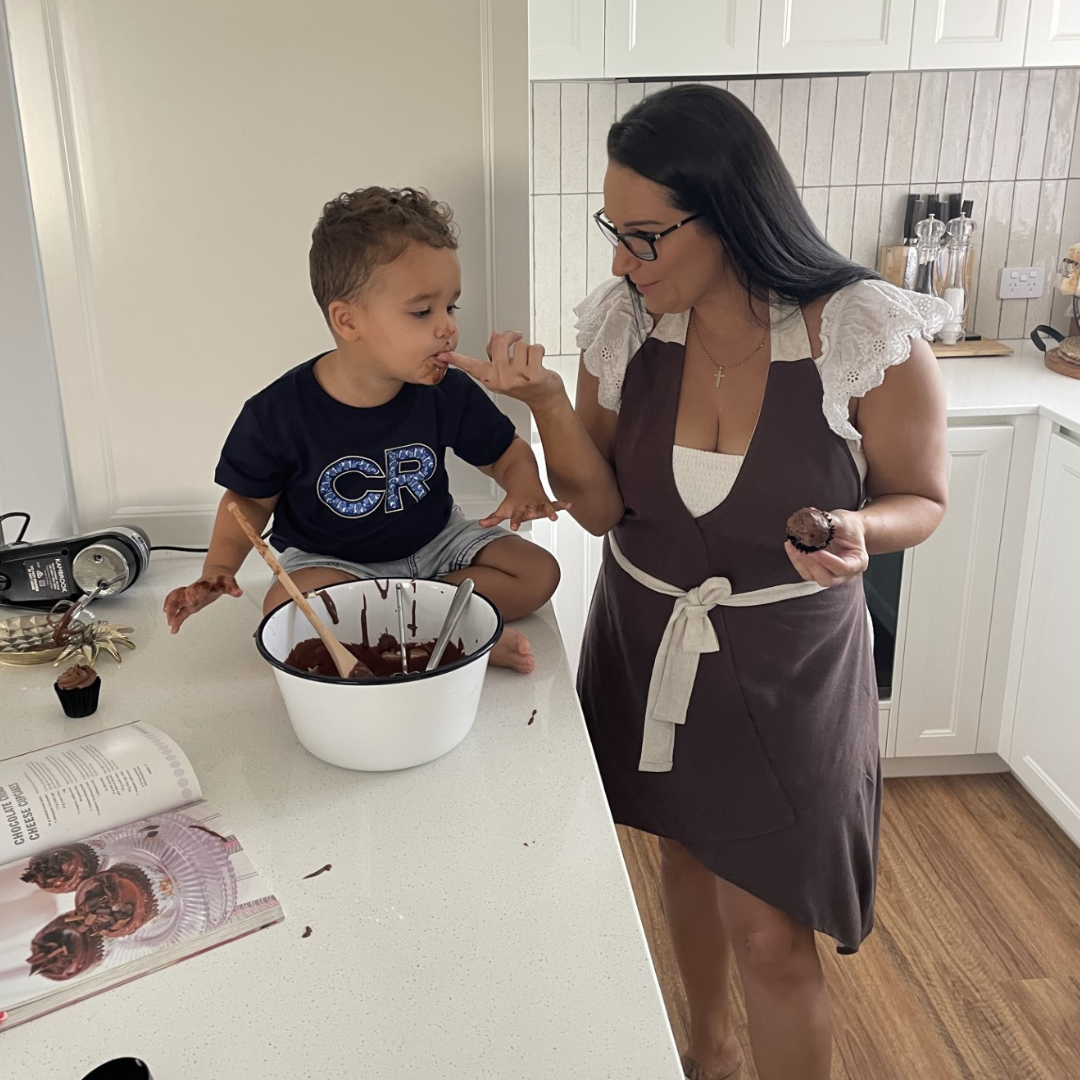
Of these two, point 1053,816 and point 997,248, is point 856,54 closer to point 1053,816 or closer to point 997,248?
point 997,248

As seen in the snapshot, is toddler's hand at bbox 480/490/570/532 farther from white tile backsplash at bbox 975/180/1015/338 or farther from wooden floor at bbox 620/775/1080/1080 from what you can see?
white tile backsplash at bbox 975/180/1015/338

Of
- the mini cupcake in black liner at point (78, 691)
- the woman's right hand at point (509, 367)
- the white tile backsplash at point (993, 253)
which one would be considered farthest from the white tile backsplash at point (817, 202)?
the mini cupcake in black liner at point (78, 691)

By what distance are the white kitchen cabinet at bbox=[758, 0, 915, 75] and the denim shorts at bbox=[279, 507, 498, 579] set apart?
4.51 feet

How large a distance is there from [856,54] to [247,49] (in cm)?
135

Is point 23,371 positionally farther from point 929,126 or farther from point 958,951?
point 929,126

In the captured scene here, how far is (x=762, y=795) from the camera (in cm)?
127

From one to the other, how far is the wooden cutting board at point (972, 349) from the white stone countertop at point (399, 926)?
69.7 inches

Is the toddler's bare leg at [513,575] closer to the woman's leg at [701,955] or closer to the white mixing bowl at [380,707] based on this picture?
the white mixing bowl at [380,707]

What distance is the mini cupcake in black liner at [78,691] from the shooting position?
1.07 metres

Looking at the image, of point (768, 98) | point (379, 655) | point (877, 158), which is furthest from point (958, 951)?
point (768, 98)

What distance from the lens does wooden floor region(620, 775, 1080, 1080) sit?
5.47 feet

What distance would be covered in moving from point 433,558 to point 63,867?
59 centimetres

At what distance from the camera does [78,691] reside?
1.07 meters

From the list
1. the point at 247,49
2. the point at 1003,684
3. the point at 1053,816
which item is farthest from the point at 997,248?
the point at 247,49
